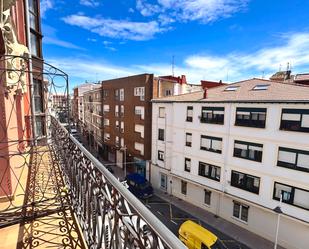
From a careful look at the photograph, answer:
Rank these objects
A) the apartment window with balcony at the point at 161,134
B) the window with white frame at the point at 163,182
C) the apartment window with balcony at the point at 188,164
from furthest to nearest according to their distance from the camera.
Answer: the window with white frame at the point at 163,182, the apartment window with balcony at the point at 161,134, the apartment window with balcony at the point at 188,164

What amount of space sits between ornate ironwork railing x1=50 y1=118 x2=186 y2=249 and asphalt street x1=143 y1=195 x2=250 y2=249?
1150cm

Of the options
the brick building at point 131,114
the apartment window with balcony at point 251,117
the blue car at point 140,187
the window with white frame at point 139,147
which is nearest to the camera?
the apartment window with balcony at point 251,117

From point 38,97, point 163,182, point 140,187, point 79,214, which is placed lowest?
point 163,182

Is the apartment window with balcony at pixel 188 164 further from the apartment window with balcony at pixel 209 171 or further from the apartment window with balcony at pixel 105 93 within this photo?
the apartment window with balcony at pixel 105 93

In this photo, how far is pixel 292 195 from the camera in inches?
423

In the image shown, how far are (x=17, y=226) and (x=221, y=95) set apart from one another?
45.4ft

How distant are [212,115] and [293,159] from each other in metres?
5.40

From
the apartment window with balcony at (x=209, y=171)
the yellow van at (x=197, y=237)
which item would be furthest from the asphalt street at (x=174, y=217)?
the apartment window with balcony at (x=209, y=171)

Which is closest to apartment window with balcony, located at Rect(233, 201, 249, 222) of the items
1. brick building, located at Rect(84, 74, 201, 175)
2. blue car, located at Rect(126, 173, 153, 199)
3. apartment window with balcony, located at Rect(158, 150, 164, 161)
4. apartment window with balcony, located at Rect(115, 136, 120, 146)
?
blue car, located at Rect(126, 173, 153, 199)

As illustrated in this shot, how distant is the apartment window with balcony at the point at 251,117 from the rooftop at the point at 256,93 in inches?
23.7

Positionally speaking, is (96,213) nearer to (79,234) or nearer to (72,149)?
(79,234)

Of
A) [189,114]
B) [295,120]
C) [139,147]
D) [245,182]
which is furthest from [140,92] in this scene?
[295,120]

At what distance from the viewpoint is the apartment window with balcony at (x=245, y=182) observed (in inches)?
481

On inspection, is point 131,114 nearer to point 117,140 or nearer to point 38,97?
point 117,140
